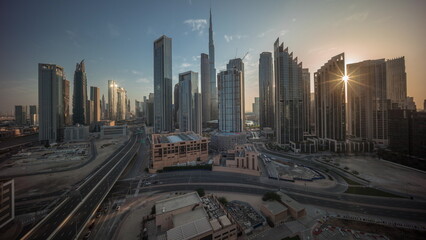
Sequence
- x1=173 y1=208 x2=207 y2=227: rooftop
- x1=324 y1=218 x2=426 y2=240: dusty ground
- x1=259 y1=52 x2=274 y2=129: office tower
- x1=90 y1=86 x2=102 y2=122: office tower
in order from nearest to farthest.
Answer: x1=173 y1=208 x2=207 y2=227: rooftop → x1=324 y1=218 x2=426 y2=240: dusty ground → x1=259 y1=52 x2=274 y2=129: office tower → x1=90 y1=86 x2=102 y2=122: office tower

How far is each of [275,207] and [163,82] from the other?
4531 inches

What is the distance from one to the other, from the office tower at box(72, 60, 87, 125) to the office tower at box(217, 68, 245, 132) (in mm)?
130311

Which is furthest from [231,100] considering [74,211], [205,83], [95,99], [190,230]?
[95,99]

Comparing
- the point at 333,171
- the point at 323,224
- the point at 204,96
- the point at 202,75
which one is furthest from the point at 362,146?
the point at 202,75

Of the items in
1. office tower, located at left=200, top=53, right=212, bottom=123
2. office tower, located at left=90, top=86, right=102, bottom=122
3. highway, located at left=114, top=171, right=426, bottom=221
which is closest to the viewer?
highway, located at left=114, top=171, right=426, bottom=221

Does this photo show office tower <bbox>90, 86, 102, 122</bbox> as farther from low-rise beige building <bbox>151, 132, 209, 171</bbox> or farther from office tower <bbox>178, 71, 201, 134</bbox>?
low-rise beige building <bbox>151, 132, 209, 171</bbox>

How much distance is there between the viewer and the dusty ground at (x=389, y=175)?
128 feet

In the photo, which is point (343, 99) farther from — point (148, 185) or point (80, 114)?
point (80, 114)

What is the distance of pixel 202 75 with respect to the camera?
175m

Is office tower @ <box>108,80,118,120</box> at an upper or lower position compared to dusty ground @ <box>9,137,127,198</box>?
upper

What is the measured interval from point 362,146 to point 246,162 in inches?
2613

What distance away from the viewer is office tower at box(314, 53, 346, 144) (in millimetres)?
75875

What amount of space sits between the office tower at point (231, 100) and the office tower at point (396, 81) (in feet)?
282

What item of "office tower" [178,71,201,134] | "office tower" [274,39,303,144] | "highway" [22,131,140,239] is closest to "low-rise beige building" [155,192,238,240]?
"highway" [22,131,140,239]
